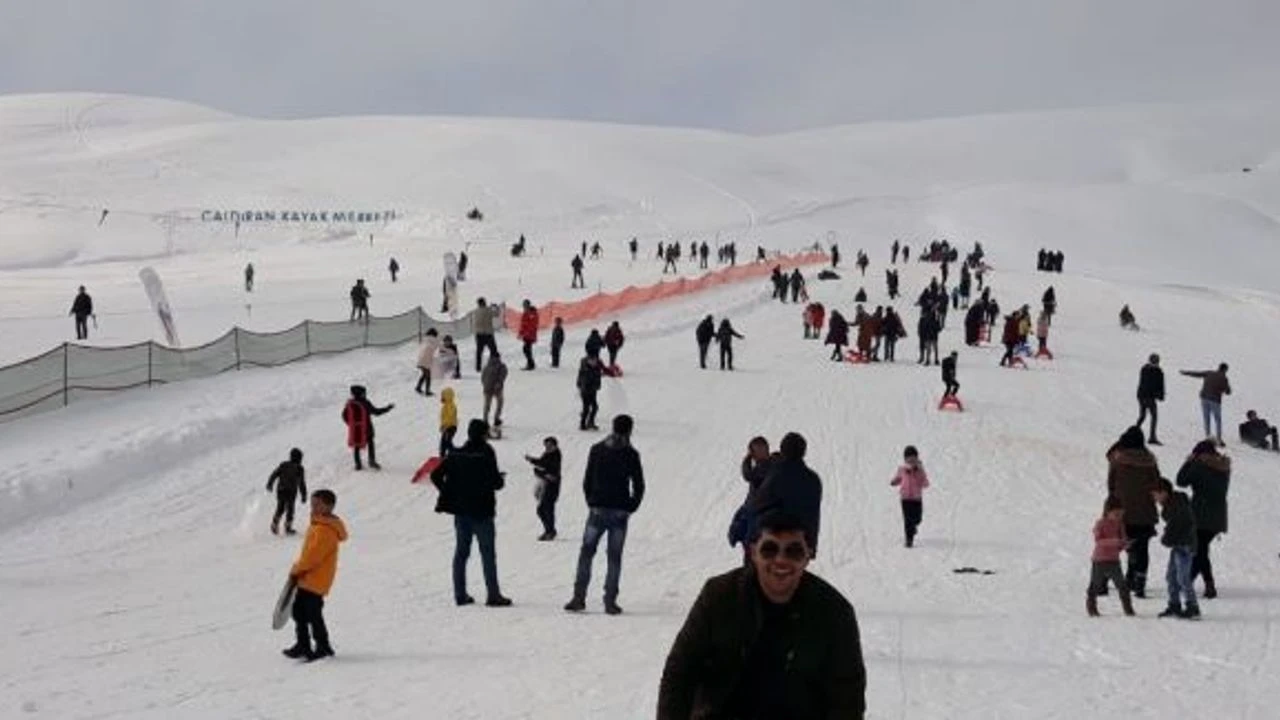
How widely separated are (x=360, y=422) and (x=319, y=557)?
949cm

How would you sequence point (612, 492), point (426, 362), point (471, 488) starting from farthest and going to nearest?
point (426, 362) < point (471, 488) < point (612, 492)

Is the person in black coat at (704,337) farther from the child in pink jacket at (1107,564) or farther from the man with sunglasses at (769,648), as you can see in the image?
the man with sunglasses at (769,648)

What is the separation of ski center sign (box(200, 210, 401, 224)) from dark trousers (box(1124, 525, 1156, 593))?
3157 inches

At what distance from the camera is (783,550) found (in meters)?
3.94

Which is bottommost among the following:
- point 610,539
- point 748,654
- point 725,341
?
point 610,539

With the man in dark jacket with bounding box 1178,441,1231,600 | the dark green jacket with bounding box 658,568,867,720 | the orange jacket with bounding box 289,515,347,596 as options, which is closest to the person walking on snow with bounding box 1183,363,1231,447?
the man in dark jacket with bounding box 1178,441,1231,600

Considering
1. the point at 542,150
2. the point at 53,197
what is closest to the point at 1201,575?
the point at 53,197

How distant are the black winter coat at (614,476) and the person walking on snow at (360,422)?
26.8ft

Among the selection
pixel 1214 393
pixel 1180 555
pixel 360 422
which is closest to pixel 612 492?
pixel 1180 555

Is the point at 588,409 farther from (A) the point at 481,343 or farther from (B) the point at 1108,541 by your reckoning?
(B) the point at 1108,541

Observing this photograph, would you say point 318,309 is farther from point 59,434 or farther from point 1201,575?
point 1201,575

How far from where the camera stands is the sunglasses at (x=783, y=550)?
13.0 feet

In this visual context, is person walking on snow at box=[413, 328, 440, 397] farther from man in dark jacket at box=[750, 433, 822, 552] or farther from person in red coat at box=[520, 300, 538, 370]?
man in dark jacket at box=[750, 433, 822, 552]

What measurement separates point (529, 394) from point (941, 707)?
17.8 m
